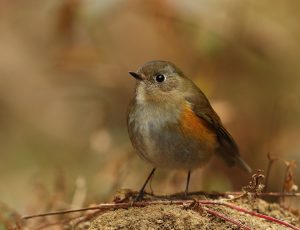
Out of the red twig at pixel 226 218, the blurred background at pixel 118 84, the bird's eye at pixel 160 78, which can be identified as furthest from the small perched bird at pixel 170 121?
the blurred background at pixel 118 84

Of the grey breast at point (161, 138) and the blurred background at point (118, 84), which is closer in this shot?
the grey breast at point (161, 138)

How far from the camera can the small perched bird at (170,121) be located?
4340 millimetres

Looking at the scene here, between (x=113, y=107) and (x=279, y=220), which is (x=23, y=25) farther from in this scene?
(x=279, y=220)

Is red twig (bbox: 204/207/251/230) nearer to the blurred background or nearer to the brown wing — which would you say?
the brown wing

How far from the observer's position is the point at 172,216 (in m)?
3.86

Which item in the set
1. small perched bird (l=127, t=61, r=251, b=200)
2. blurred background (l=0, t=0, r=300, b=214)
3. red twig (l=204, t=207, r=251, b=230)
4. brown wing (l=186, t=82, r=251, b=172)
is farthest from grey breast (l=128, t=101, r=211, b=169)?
blurred background (l=0, t=0, r=300, b=214)

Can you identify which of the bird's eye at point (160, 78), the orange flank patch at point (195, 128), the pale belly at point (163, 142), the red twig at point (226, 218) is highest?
the bird's eye at point (160, 78)

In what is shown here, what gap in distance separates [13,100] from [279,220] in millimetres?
6093

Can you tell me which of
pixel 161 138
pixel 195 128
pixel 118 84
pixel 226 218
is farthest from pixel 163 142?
pixel 118 84

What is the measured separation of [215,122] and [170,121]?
1.63 feet

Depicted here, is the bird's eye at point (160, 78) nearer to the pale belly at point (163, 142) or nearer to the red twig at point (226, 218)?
the pale belly at point (163, 142)

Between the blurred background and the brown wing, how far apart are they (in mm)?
969

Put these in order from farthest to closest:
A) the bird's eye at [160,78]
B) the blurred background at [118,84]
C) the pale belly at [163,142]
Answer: the blurred background at [118,84], the bird's eye at [160,78], the pale belly at [163,142]

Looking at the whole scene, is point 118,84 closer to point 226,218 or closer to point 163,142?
point 163,142
